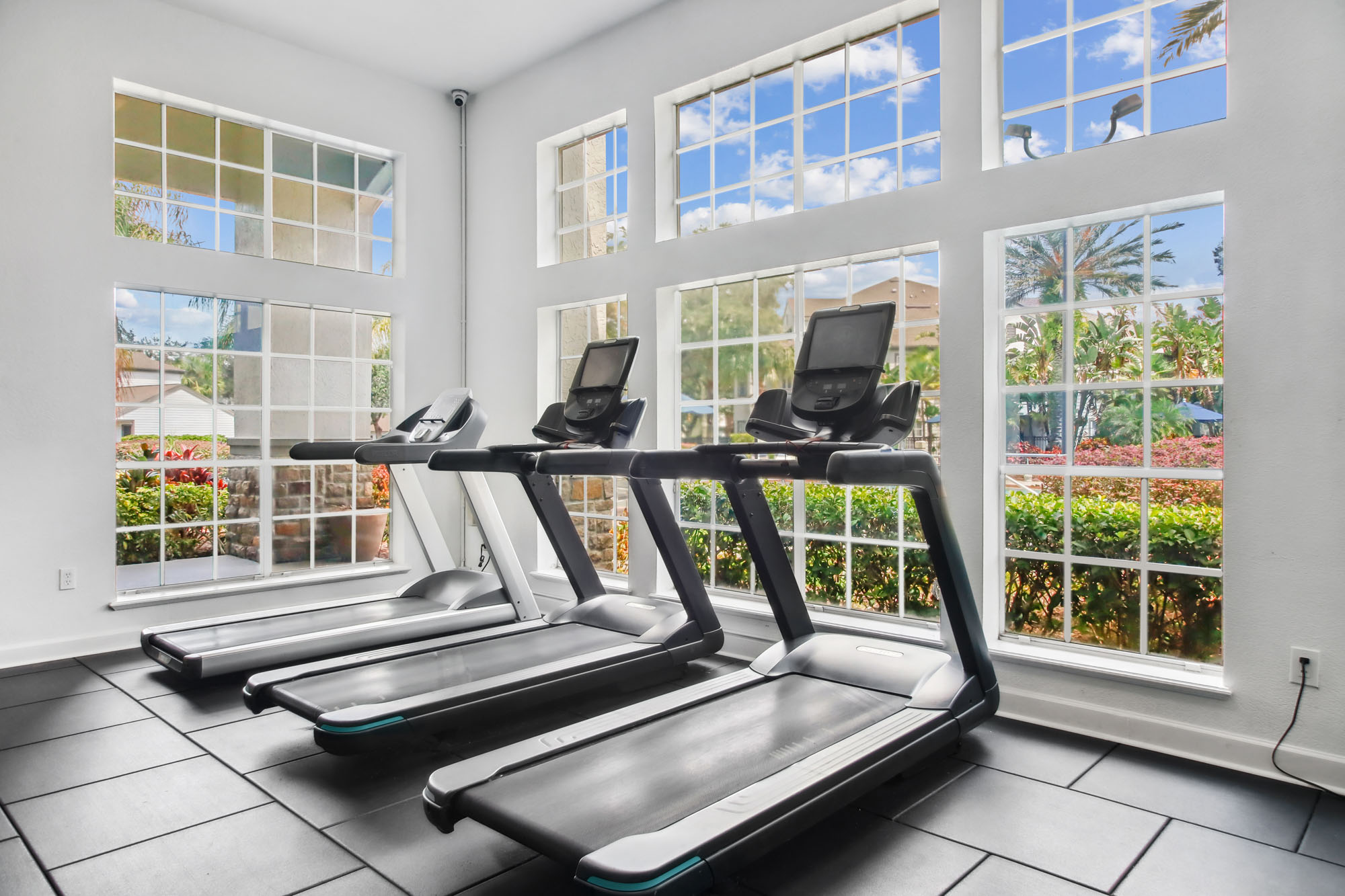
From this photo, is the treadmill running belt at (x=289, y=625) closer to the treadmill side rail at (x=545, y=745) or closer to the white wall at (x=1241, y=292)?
the treadmill side rail at (x=545, y=745)

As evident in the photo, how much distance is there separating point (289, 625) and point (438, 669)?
55.0 inches

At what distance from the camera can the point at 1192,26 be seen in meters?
3.54

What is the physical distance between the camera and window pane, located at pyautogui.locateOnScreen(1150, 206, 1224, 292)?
3.47m

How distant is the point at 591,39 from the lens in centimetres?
574

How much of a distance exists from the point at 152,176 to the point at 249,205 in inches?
23.2

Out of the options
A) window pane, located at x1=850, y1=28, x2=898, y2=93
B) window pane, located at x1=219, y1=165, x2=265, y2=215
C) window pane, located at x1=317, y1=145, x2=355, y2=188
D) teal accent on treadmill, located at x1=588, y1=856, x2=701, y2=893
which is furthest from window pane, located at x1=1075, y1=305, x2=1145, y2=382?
window pane, located at x1=219, y1=165, x2=265, y2=215

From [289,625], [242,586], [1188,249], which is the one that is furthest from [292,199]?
[1188,249]

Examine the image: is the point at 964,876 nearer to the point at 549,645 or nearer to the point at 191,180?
the point at 549,645

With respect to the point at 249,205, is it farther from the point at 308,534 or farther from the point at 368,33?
the point at 308,534

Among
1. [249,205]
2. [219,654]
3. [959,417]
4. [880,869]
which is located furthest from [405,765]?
[249,205]

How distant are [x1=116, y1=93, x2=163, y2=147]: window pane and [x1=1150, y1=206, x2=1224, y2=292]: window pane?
5826 mm

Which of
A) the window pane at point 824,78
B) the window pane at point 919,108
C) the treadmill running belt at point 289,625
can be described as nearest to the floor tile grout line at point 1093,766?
the window pane at point 919,108

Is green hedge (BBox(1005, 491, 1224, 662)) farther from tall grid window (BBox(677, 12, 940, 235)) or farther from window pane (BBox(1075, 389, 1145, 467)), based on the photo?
tall grid window (BBox(677, 12, 940, 235))

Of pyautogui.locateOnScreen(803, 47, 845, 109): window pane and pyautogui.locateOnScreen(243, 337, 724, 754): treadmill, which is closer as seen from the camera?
pyautogui.locateOnScreen(243, 337, 724, 754): treadmill
